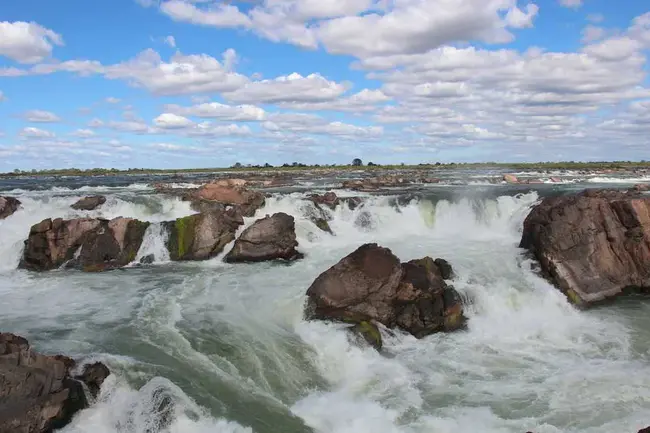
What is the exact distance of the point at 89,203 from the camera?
1163 inches

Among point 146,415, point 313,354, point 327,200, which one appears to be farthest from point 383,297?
point 327,200

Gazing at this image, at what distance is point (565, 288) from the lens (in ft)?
58.8

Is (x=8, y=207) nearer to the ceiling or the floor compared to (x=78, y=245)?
nearer to the ceiling

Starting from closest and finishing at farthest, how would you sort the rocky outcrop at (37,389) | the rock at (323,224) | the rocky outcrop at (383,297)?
the rocky outcrop at (37,389) → the rocky outcrop at (383,297) → the rock at (323,224)

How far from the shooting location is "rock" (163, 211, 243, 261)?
930 inches

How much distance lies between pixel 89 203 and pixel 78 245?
6992 mm

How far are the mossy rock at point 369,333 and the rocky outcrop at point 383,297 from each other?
0.48m

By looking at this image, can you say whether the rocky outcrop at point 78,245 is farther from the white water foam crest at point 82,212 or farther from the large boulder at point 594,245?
the large boulder at point 594,245

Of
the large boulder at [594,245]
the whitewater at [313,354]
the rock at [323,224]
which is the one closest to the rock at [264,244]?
the whitewater at [313,354]

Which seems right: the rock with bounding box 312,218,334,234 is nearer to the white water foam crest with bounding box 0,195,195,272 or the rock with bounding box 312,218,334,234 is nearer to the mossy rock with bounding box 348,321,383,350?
the white water foam crest with bounding box 0,195,195,272

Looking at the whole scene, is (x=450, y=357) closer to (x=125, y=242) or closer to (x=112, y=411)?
(x=112, y=411)

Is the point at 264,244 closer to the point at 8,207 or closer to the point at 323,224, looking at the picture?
the point at 323,224

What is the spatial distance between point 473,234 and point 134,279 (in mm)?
16559

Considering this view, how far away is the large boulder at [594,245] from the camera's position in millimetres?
18188
